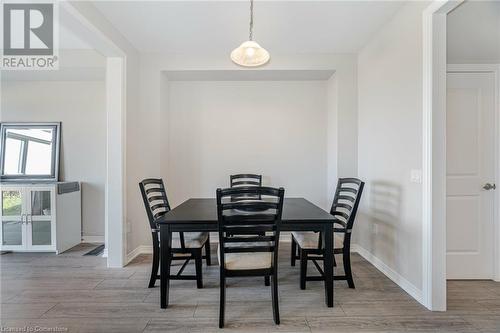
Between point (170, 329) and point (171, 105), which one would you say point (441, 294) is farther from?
point (171, 105)

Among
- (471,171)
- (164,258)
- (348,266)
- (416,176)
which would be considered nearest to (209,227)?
(164,258)

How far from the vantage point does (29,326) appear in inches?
77.5

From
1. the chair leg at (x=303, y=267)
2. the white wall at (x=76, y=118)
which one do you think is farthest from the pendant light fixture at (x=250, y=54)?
the white wall at (x=76, y=118)

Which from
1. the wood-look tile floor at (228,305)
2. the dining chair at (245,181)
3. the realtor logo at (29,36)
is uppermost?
the realtor logo at (29,36)

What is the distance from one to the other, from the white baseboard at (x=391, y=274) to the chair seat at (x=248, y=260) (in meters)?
1.39

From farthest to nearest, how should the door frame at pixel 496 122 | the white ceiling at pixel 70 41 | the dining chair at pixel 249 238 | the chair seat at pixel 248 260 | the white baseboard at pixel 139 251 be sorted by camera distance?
the white baseboard at pixel 139 251, the white ceiling at pixel 70 41, the door frame at pixel 496 122, the chair seat at pixel 248 260, the dining chair at pixel 249 238

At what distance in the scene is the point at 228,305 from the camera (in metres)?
2.23

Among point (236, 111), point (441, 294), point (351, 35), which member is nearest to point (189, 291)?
point (441, 294)

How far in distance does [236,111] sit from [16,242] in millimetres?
3541

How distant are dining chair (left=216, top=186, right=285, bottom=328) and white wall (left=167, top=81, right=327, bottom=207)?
6.79 ft

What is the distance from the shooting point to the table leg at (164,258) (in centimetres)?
212

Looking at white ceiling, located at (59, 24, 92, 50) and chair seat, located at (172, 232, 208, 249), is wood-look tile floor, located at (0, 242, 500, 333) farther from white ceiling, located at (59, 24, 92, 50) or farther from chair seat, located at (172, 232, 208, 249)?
white ceiling, located at (59, 24, 92, 50)

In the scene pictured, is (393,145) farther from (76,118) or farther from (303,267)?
(76,118)

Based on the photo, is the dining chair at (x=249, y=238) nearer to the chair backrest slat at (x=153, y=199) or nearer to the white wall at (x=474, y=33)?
the chair backrest slat at (x=153, y=199)
